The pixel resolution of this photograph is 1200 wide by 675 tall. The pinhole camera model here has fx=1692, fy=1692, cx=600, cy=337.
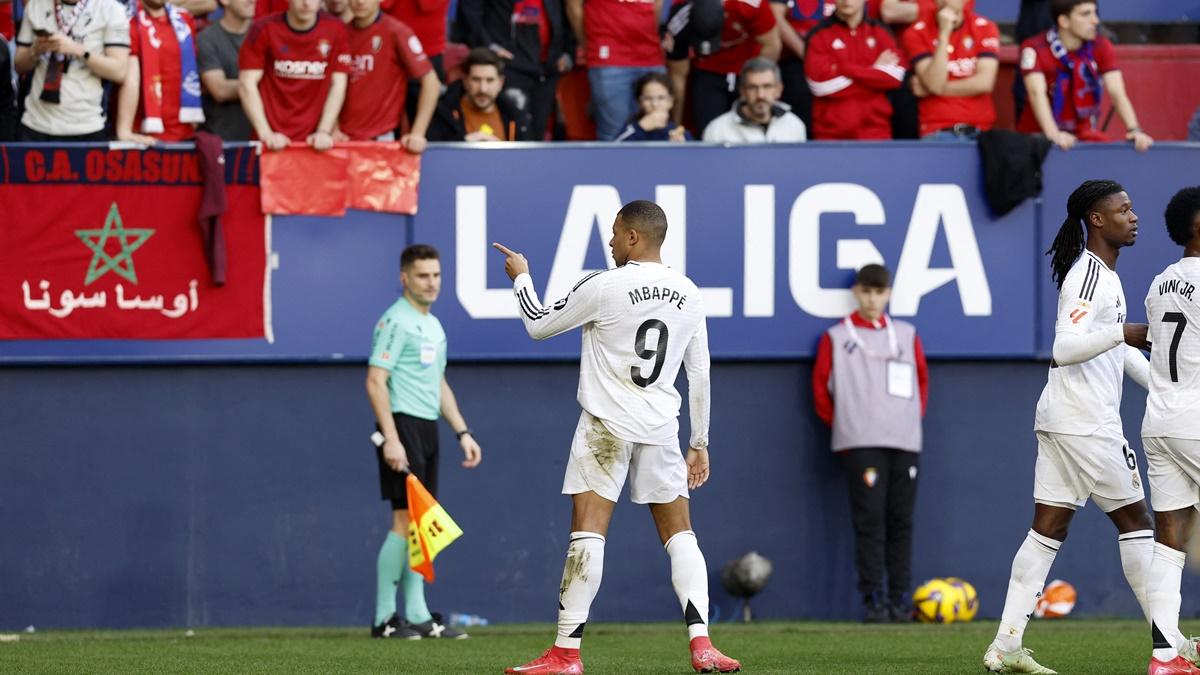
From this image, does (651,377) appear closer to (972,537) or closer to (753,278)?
(753,278)

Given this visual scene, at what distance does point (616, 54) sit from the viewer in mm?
12391

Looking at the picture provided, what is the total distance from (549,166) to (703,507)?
8.41ft

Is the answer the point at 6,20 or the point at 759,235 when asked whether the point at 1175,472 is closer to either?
the point at 759,235

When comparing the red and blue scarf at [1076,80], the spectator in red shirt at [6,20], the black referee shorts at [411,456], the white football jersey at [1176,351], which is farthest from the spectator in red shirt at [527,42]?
the white football jersey at [1176,351]

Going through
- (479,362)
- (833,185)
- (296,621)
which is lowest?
(296,621)

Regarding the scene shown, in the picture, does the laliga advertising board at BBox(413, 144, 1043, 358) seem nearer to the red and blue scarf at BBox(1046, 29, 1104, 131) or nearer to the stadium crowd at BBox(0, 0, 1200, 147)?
the stadium crowd at BBox(0, 0, 1200, 147)

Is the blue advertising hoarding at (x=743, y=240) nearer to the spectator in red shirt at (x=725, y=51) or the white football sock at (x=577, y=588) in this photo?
the spectator in red shirt at (x=725, y=51)

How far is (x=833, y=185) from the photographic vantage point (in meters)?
11.6

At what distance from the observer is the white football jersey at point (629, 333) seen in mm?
7277

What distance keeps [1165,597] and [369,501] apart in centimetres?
591

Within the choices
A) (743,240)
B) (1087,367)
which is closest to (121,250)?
(743,240)

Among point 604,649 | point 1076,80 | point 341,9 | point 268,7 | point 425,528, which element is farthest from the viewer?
point 268,7

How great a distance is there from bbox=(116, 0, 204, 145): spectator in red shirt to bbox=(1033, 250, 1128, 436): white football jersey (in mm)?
6445

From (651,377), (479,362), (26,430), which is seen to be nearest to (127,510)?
(26,430)
